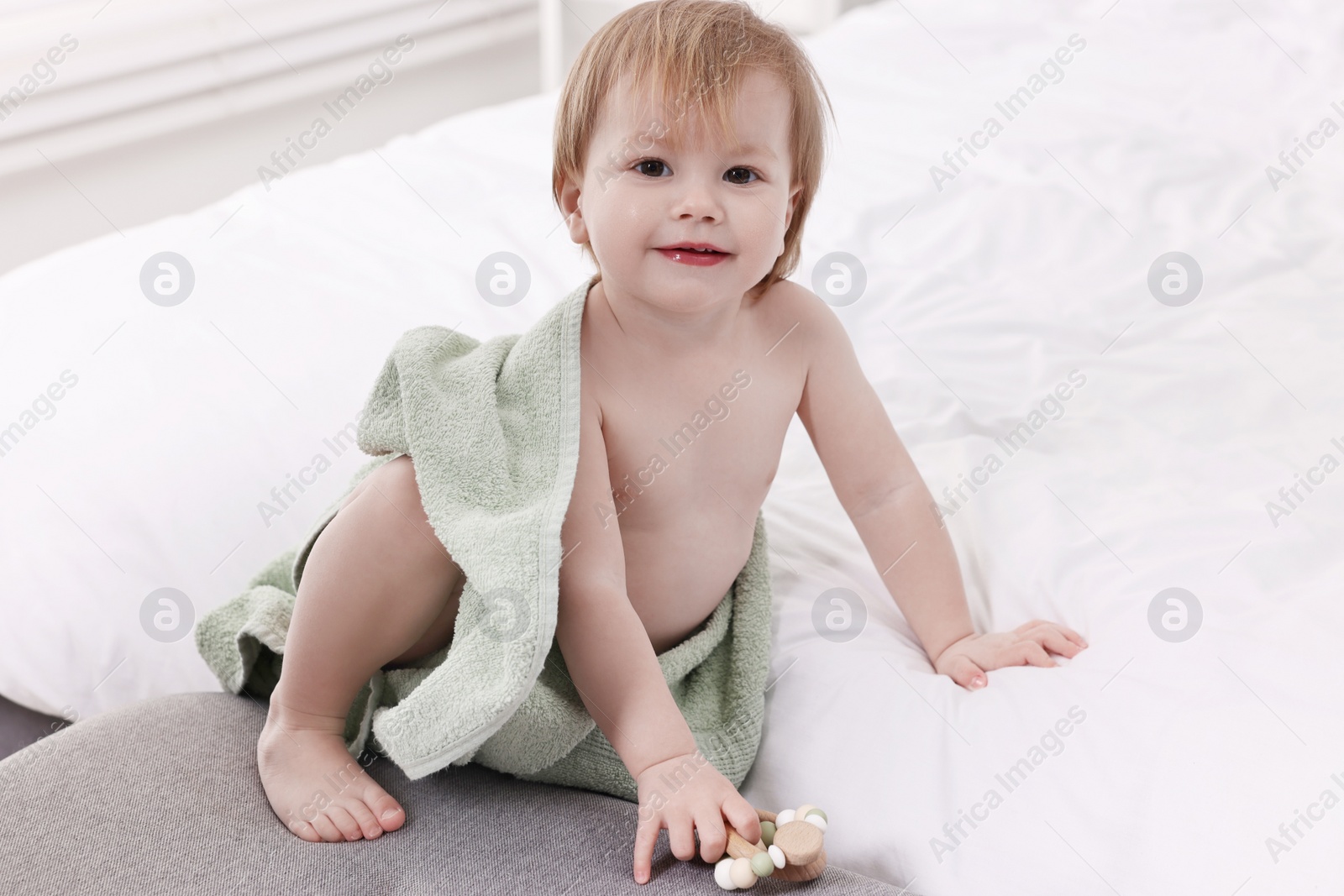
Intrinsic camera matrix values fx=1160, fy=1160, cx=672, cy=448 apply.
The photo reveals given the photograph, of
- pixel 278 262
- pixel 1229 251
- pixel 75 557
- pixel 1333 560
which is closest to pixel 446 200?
pixel 278 262

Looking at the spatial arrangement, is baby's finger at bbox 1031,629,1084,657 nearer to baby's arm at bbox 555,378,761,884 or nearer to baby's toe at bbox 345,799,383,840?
baby's arm at bbox 555,378,761,884

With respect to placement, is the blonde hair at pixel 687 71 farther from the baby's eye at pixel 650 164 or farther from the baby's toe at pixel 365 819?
the baby's toe at pixel 365 819

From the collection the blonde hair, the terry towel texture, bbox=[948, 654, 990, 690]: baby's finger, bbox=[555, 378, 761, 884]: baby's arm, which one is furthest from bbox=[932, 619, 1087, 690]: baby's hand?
the blonde hair

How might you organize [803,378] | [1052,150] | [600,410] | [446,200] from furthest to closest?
1. [1052,150]
2. [446,200]
3. [803,378]
4. [600,410]

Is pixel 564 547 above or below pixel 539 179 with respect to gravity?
below

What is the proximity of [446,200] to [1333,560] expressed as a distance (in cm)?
109

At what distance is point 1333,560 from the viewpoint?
92cm

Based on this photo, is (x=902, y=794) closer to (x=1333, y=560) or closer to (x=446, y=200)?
(x=1333, y=560)

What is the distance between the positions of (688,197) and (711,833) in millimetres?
413

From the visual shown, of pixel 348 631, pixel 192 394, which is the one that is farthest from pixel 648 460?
pixel 192 394

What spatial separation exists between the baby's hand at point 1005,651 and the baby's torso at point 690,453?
186 millimetres

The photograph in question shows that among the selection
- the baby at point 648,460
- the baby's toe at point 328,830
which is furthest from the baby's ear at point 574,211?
the baby's toe at point 328,830

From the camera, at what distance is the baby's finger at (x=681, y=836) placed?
715 mm

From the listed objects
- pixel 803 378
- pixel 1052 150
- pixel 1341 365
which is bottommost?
pixel 1341 365
